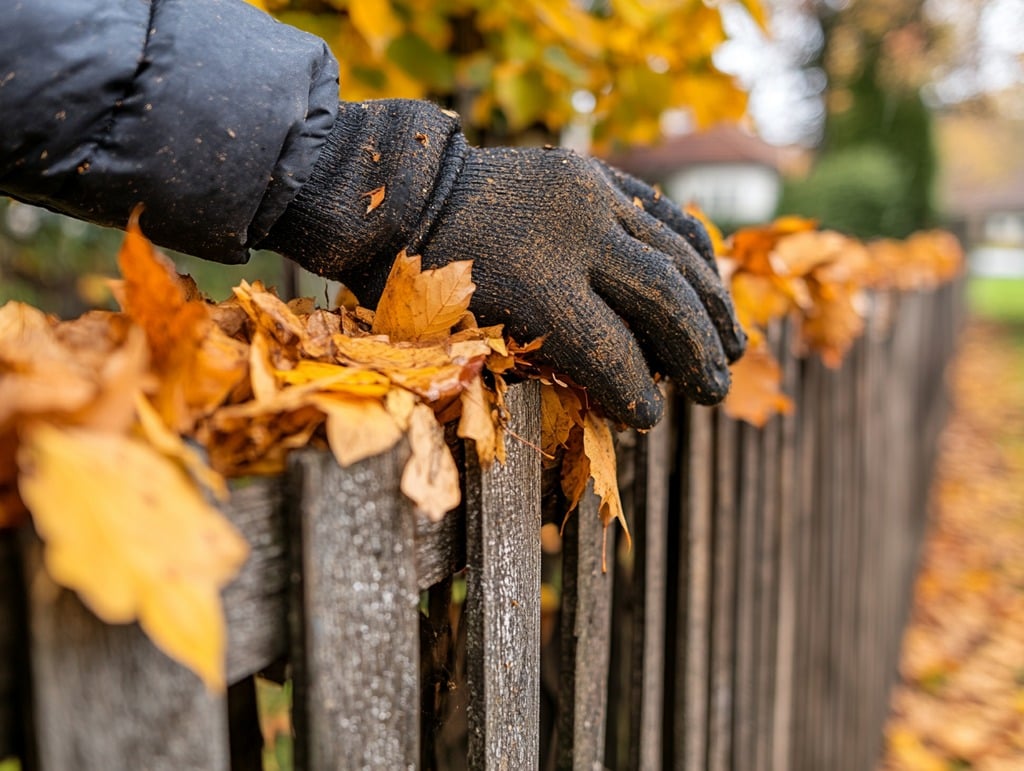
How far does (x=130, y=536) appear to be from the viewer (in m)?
0.50

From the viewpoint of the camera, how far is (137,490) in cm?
52

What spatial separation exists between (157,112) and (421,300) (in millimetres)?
357

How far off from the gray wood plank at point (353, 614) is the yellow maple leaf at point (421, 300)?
0.26m

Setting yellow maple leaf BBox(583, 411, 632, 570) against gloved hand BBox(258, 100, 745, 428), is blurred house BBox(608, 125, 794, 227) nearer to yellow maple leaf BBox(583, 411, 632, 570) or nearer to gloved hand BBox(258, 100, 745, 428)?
gloved hand BBox(258, 100, 745, 428)

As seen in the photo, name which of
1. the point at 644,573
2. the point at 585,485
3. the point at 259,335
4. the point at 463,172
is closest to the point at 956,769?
the point at 644,573

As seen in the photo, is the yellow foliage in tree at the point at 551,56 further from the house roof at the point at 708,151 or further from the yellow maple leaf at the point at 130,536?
the house roof at the point at 708,151

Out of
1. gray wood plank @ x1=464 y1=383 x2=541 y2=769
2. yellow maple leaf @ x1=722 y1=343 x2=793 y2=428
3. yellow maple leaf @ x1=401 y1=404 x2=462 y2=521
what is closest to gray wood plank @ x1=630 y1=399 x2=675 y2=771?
yellow maple leaf @ x1=722 y1=343 x2=793 y2=428

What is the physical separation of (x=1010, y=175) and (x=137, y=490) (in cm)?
5096

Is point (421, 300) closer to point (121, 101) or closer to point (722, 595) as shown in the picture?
point (121, 101)

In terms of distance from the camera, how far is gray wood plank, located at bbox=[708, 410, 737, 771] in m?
1.67

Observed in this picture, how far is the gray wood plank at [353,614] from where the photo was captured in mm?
679

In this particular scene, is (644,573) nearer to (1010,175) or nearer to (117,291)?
(117,291)

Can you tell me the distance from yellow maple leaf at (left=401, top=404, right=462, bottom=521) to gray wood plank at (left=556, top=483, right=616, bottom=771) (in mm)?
405

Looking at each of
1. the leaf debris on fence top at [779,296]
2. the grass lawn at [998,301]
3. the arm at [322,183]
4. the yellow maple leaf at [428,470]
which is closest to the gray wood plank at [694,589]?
the leaf debris on fence top at [779,296]
